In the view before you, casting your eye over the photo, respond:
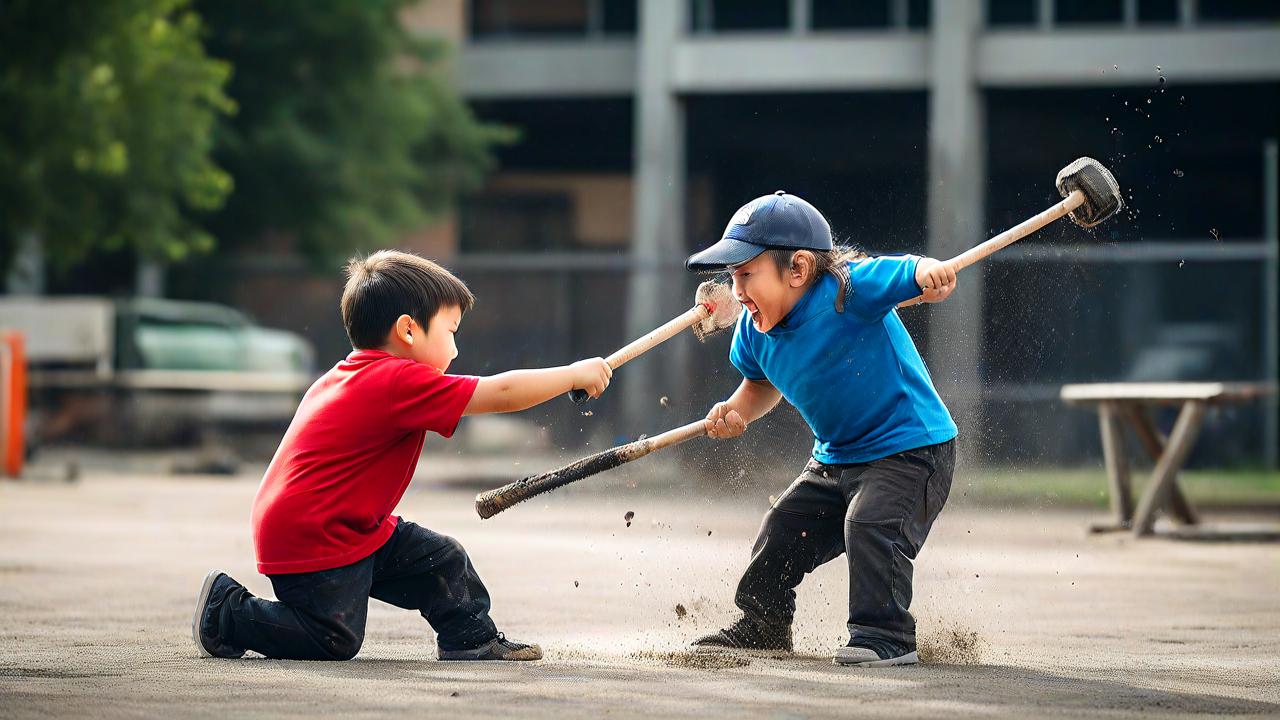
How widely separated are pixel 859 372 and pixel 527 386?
95 centimetres

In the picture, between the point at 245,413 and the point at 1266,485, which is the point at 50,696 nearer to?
the point at 1266,485

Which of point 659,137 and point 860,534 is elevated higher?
point 659,137

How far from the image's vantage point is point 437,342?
199 inches

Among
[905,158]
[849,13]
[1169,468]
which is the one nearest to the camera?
[1169,468]

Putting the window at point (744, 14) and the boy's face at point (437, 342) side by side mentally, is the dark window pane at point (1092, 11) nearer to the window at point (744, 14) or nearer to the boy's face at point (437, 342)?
the window at point (744, 14)

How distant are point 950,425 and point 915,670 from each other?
2.52 ft

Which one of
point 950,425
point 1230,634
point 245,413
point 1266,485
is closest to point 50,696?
point 950,425

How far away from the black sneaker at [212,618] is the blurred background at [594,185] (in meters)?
2.70

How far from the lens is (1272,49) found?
22.8 meters

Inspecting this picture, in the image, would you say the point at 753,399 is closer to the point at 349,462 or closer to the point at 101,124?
the point at 349,462

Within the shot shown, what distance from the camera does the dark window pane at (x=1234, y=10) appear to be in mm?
23312

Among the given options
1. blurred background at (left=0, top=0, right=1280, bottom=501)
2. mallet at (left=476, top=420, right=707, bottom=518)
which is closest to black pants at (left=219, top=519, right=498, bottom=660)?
mallet at (left=476, top=420, right=707, bottom=518)

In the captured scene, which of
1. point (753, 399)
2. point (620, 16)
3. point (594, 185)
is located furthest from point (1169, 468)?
point (594, 185)

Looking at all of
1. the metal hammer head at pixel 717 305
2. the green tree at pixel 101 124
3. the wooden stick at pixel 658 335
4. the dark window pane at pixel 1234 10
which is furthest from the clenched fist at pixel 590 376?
the dark window pane at pixel 1234 10
